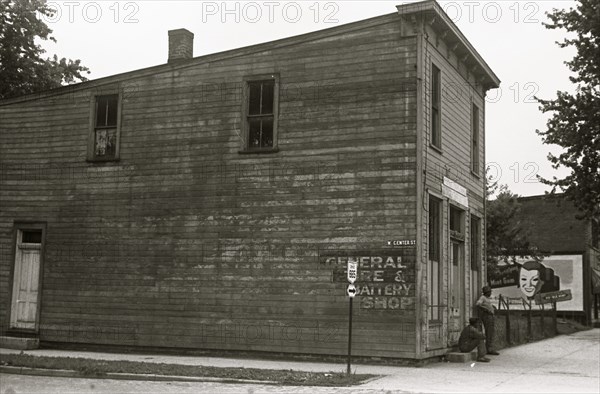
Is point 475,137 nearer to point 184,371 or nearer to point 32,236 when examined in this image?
point 184,371

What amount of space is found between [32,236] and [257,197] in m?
6.75

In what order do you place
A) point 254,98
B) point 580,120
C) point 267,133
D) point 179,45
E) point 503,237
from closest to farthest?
point 267,133 < point 254,98 < point 179,45 < point 580,120 < point 503,237

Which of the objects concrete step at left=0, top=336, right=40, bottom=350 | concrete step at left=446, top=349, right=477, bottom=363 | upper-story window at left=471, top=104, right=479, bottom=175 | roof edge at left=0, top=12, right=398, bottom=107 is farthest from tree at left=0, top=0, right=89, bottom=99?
concrete step at left=446, top=349, right=477, bottom=363

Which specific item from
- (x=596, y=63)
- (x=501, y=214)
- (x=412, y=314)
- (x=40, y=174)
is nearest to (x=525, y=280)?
(x=501, y=214)

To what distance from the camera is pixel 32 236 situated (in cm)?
2092

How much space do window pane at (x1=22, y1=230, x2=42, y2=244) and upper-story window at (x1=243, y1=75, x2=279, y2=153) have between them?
6431 mm

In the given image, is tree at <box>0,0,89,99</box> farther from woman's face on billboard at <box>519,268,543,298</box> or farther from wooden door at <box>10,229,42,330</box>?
woman's face on billboard at <box>519,268,543,298</box>

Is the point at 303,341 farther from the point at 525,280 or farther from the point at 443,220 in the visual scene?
the point at 525,280

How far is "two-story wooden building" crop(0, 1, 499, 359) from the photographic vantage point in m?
17.2

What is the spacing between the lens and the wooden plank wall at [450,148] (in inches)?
684

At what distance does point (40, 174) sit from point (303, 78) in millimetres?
7743

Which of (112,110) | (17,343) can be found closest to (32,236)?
(17,343)

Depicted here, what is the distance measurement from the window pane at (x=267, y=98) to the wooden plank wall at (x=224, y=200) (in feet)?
1.17

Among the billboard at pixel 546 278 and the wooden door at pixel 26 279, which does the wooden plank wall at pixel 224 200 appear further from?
the billboard at pixel 546 278
